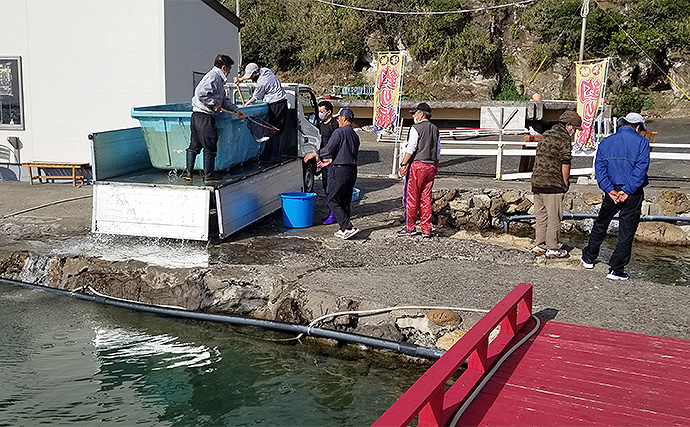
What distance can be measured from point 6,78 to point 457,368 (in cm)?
1253

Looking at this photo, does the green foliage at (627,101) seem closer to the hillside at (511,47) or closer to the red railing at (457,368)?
the hillside at (511,47)

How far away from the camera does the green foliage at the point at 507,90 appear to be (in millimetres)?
29422

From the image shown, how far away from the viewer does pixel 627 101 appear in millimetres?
28031

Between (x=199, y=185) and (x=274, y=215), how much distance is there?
244 centimetres

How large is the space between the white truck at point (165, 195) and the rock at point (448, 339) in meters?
3.47

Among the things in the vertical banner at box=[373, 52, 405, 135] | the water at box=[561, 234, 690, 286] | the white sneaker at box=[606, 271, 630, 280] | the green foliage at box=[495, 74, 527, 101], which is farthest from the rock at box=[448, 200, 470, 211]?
the green foliage at box=[495, 74, 527, 101]

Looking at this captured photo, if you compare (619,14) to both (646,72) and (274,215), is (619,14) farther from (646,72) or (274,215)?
(274,215)

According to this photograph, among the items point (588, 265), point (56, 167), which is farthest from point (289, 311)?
point (56, 167)

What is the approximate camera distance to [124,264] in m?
7.43

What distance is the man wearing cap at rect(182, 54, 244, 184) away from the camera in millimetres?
8422

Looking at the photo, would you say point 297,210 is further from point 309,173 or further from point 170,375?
point 170,375

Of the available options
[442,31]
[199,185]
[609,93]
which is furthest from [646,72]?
[199,185]

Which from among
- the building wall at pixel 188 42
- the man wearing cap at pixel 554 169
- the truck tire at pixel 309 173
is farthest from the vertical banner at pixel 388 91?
the man wearing cap at pixel 554 169

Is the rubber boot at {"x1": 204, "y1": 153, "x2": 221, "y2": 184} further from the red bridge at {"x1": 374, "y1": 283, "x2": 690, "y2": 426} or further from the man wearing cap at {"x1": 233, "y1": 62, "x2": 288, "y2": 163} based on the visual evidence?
the red bridge at {"x1": 374, "y1": 283, "x2": 690, "y2": 426}
